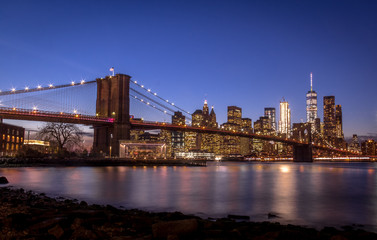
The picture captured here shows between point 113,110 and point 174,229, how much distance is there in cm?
5274

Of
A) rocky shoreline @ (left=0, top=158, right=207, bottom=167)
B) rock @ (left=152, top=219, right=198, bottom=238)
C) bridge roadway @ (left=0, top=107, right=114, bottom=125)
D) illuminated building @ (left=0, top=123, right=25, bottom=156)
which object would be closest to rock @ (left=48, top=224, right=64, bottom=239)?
rock @ (left=152, top=219, right=198, bottom=238)

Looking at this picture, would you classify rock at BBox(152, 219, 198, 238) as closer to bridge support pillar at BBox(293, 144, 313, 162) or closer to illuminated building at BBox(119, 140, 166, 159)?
illuminated building at BBox(119, 140, 166, 159)

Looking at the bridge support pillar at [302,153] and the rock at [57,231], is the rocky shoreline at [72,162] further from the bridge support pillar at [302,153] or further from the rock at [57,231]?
the bridge support pillar at [302,153]

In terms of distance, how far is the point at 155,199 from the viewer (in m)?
16.4

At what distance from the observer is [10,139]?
74375mm

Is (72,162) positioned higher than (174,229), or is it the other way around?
(174,229)

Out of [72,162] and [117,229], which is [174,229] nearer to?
[117,229]

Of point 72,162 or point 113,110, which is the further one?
point 113,110

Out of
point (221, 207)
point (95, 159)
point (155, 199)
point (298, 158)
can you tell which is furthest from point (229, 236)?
point (298, 158)

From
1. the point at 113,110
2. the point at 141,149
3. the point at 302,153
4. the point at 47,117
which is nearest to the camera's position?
the point at 47,117

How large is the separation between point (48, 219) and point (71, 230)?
0.96 meters

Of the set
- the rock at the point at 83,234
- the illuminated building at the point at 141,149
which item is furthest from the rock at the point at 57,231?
the illuminated building at the point at 141,149

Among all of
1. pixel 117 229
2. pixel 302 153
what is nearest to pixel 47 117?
pixel 117 229

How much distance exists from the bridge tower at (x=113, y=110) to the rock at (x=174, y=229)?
4902cm
